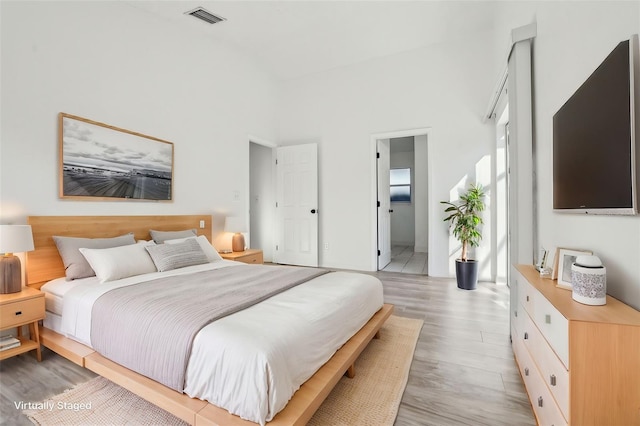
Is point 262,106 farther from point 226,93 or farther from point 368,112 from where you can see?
point 368,112

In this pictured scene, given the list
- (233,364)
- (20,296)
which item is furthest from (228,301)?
(20,296)

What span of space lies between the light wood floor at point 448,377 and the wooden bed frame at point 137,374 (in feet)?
0.55

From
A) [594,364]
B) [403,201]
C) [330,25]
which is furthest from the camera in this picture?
[403,201]

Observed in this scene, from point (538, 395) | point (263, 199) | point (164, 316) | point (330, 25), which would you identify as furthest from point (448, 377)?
point (263, 199)

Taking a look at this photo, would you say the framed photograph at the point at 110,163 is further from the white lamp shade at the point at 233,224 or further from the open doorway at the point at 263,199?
the open doorway at the point at 263,199

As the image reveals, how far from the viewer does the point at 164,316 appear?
5.02ft

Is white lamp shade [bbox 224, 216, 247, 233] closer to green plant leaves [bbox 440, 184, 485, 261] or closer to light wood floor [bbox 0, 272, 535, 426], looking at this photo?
light wood floor [bbox 0, 272, 535, 426]

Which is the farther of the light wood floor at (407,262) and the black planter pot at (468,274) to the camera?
the light wood floor at (407,262)

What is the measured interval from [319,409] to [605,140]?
1872 millimetres

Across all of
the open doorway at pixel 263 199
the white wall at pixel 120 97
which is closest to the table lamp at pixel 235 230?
the white wall at pixel 120 97

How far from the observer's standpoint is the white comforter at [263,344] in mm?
1176

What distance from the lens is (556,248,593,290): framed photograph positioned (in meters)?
1.46

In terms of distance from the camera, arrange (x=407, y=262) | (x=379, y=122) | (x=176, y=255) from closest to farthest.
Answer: (x=176, y=255), (x=379, y=122), (x=407, y=262)

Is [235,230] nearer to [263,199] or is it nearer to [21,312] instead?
[263,199]
